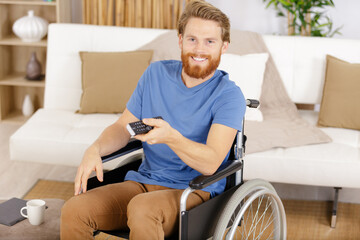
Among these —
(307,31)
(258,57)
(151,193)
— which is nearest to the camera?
(151,193)

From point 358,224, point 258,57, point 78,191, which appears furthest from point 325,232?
point 78,191

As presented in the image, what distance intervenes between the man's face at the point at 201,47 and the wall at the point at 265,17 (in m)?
2.10

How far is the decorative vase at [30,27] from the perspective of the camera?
3.56m

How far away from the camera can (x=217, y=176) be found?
1537 mm

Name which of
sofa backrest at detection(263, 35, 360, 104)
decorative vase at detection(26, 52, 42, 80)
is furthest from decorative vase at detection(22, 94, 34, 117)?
sofa backrest at detection(263, 35, 360, 104)

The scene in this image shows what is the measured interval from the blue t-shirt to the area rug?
106cm

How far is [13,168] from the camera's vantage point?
3049 mm

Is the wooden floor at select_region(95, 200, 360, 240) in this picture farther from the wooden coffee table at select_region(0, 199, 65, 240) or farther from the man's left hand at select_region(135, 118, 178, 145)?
the man's left hand at select_region(135, 118, 178, 145)

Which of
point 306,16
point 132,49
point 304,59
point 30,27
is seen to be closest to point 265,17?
point 306,16

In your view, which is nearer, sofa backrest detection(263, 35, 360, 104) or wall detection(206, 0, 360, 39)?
sofa backrest detection(263, 35, 360, 104)

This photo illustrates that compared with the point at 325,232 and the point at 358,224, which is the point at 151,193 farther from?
the point at 358,224

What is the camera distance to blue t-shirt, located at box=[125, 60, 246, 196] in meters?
1.64

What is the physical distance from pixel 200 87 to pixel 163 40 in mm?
1336

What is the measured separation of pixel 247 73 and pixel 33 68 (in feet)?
5.41
